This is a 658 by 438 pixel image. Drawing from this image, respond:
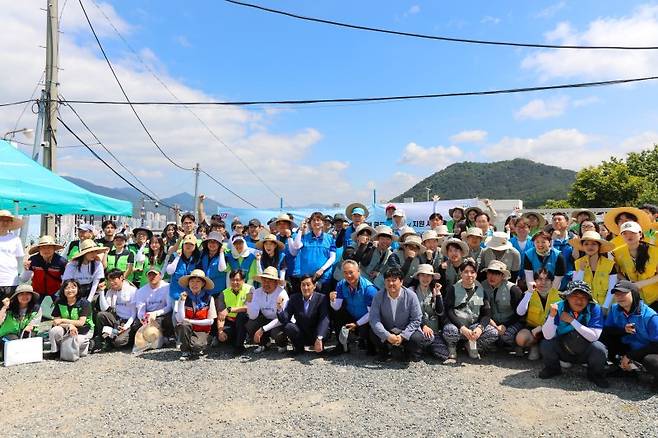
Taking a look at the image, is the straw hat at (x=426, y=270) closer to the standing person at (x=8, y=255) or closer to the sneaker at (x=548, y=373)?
the sneaker at (x=548, y=373)

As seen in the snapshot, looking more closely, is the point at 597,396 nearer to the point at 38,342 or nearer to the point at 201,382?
the point at 201,382

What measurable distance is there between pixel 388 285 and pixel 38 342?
13.9 ft

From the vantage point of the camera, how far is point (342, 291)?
19.4 ft

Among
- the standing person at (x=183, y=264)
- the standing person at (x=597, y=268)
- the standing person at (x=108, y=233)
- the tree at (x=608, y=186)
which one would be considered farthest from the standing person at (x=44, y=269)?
the tree at (x=608, y=186)

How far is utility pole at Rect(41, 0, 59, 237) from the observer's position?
9.67m

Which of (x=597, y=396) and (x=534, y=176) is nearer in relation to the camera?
(x=597, y=396)

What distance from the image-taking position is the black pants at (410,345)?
17.5 ft

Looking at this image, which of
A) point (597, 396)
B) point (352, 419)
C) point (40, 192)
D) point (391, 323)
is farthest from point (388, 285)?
point (40, 192)

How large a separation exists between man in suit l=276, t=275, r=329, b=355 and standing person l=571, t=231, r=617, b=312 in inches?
120

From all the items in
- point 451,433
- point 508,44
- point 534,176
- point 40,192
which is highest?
point 534,176

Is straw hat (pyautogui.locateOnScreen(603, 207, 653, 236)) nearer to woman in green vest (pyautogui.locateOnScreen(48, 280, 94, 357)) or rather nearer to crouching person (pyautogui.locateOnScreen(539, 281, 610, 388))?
crouching person (pyautogui.locateOnScreen(539, 281, 610, 388))

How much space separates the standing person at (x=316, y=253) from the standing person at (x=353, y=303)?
1.58ft

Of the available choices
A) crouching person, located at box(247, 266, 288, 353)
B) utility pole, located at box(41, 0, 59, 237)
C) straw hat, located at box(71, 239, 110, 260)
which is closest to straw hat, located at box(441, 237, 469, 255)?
crouching person, located at box(247, 266, 288, 353)

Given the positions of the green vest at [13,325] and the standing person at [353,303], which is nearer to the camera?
the green vest at [13,325]
